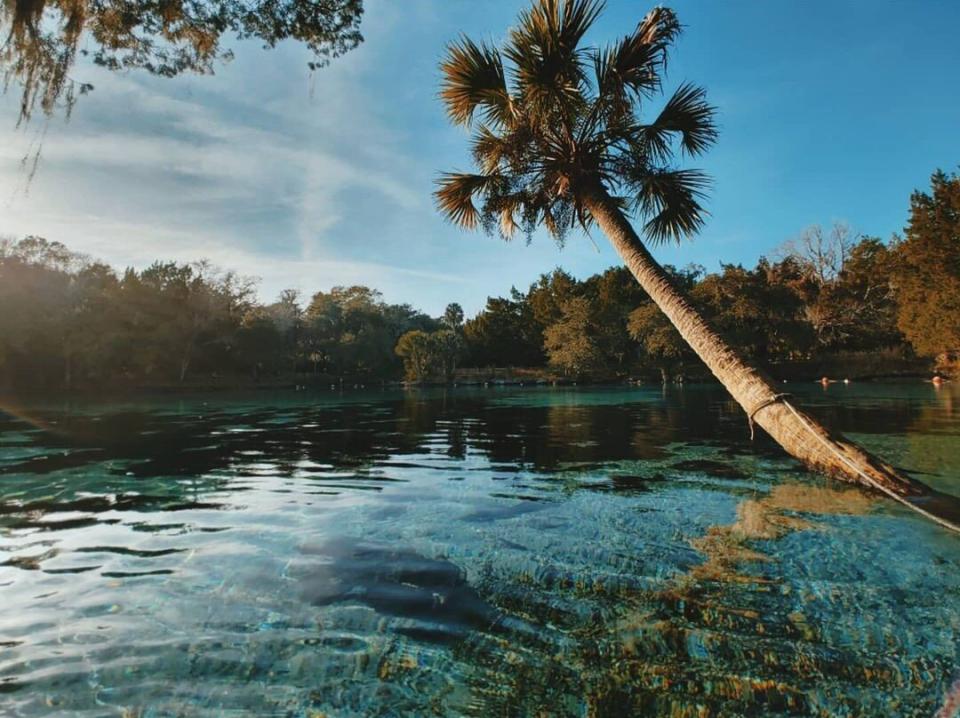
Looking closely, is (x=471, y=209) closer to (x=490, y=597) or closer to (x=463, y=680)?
(x=490, y=597)

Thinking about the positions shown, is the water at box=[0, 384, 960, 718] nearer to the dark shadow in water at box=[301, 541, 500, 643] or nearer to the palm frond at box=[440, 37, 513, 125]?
the dark shadow in water at box=[301, 541, 500, 643]

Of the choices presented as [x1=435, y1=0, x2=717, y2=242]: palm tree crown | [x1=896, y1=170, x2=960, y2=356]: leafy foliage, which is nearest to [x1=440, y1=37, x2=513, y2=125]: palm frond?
[x1=435, y1=0, x2=717, y2=242]: palm tree crown

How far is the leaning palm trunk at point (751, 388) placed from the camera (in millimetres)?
4715

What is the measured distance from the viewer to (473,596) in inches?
118

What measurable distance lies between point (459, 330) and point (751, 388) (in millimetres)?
49387

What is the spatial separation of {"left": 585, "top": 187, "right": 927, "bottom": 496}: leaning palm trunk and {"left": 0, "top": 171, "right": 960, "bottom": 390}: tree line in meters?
30.8

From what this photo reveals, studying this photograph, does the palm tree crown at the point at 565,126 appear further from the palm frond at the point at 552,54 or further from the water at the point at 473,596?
the water at the point at 473,596

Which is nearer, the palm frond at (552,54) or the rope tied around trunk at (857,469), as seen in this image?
the rope tied around trunk at (857,469)

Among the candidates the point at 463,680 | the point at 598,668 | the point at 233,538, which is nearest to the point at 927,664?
the point at 598,668

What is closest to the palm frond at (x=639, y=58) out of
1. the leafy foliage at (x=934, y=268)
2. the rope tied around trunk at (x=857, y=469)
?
the rope tied around trunk at (x=857, y=469)

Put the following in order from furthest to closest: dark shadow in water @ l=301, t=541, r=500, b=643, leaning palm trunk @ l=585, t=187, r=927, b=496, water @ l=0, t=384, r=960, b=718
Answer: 1. leaning palm trunk @ l=585, t=187, r=927, b=496
2. dark shadow in water @ l=301, t=541, r=500, b=643
3. water @ l=0, t=384, r=960, b=718

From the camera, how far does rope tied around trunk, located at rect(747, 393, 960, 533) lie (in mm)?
4113

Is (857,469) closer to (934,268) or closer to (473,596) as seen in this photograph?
(473,596)

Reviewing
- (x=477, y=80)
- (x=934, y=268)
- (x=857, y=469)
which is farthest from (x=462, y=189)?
(x=934, y=268)
